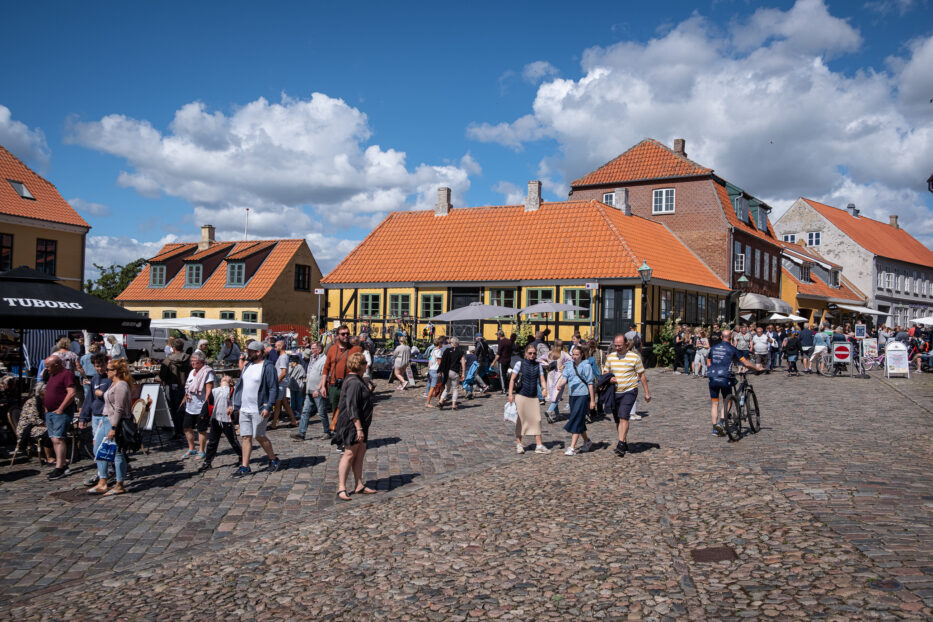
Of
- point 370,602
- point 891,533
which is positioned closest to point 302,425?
point 370,602

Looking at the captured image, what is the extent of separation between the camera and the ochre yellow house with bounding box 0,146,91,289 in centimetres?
3069

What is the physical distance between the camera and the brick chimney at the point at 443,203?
34094mm

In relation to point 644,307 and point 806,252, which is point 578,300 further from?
point 806,252

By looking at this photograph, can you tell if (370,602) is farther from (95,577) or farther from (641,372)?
(641,372)

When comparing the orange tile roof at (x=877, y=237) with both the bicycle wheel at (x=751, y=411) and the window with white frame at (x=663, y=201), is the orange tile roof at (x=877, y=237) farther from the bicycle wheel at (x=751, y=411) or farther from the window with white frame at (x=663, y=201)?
the bicycle wheel at (x=751, y=411)

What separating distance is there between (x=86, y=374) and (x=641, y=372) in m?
9.73

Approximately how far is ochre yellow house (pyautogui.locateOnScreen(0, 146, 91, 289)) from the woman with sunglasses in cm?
2431

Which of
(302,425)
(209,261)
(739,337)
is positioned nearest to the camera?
(302,425)

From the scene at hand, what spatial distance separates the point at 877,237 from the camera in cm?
5912

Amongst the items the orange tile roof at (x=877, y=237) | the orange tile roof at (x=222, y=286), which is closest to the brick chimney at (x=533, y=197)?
the orange tile roof at (x=222, y=286)

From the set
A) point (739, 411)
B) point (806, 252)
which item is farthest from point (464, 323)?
point (806, 252)

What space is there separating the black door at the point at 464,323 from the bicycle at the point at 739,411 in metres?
15.9

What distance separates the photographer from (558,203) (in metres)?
31.6

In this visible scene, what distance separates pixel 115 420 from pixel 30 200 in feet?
95.2
